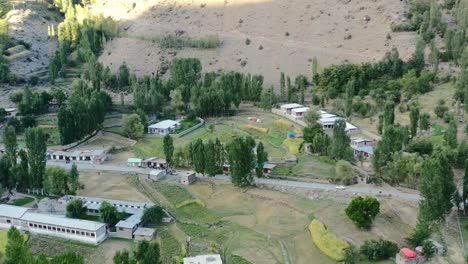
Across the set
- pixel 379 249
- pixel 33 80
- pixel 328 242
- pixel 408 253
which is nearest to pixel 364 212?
pixel 328 242

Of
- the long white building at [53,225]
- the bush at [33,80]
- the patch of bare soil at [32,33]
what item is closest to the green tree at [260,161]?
the long white building at [53,225]

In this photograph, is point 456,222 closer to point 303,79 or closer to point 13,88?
point 303,79

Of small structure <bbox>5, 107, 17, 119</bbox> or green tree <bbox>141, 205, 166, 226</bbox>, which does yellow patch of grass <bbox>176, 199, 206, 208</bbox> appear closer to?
green tree <bbox>141, 205, 166, 226</bbox>

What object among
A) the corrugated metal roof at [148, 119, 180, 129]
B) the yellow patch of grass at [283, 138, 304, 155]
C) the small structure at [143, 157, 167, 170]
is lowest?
the small structure at [143, 157, 167, 170]

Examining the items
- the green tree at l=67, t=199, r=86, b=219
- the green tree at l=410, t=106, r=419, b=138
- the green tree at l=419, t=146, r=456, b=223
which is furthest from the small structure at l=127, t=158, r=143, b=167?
the green tree at l=419, t=146, r=456, b=223

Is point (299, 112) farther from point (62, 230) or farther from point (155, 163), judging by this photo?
point (62, 230)

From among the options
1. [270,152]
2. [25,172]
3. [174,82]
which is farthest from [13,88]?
[270,152]

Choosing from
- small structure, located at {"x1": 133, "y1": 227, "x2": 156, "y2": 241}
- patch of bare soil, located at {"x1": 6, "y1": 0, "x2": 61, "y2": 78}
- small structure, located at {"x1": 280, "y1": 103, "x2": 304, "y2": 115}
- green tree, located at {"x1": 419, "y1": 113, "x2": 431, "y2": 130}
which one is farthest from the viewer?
patch of bare soil, located at {"x1": 6, "y1": 0, "x2": 61, "y2": 78}
